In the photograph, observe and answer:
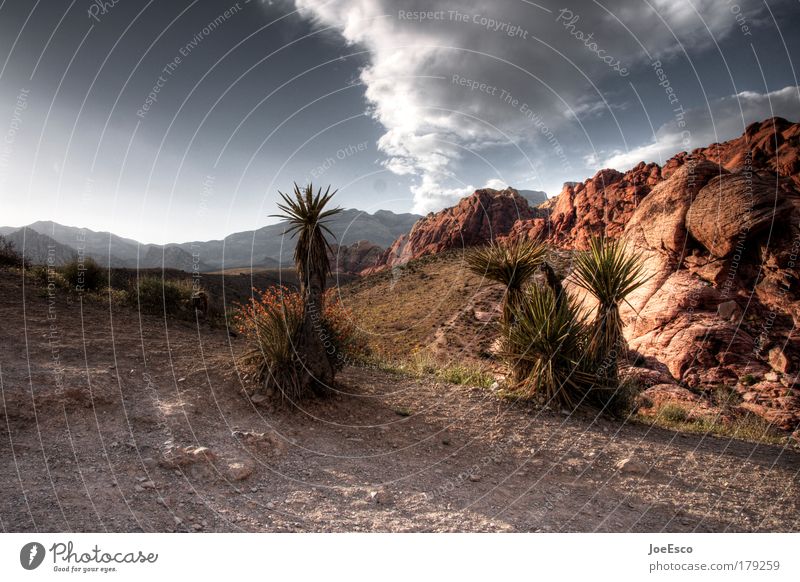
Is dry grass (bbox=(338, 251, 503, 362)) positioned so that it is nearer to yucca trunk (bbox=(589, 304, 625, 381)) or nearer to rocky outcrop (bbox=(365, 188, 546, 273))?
yucca trunk (bbox=(589, 304, 625, 381))

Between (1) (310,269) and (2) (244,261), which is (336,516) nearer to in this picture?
(1) (310,269)

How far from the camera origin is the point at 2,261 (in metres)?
13.8

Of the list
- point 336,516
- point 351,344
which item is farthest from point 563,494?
point 351,344

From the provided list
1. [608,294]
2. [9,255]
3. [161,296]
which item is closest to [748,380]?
[608,294]

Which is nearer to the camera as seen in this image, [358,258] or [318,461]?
[318,461]

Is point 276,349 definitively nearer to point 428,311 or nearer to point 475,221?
point 428,311

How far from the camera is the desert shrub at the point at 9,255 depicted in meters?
13.9

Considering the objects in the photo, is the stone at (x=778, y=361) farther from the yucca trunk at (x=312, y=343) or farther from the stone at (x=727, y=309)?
the yucca trunk at (x=312, y=343)

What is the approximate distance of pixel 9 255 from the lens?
14211mm

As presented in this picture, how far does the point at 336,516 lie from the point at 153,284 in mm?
12485

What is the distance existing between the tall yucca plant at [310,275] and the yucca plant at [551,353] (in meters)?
4.45

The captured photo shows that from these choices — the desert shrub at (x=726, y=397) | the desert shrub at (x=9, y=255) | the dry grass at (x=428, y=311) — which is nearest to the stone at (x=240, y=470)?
the dry grass at (x=428, y=311)

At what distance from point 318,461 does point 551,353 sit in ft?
18.6

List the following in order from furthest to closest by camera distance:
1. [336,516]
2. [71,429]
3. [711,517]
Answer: [71,429], [711,517], [336,516]
